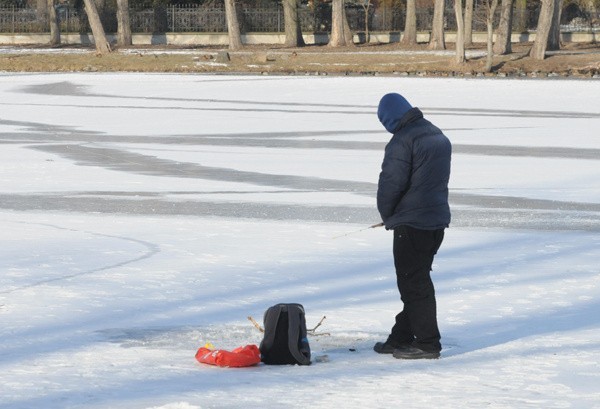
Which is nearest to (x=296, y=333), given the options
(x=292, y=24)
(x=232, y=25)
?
(x=232, y=25)

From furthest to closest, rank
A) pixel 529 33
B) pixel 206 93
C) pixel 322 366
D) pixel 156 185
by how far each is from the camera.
Answer: pixel 529 33, pixel 206 93, pixel 156 185, pixel 322 366

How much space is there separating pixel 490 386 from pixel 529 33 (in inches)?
2422

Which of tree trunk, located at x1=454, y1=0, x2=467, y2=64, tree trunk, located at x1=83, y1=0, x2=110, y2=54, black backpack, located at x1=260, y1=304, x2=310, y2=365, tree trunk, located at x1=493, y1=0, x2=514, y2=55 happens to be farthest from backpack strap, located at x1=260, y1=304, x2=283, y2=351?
tree trunk, located at x1=83, y1=0, x2=110, y2=54

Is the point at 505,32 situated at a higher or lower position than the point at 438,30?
higher

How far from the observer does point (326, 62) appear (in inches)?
2073

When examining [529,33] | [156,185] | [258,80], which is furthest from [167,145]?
[529,33]

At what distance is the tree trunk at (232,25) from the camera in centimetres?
6247

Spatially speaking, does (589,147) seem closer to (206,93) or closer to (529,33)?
(206,93)

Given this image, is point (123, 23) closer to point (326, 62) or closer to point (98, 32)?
point (98, 32)

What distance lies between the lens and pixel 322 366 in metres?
7.68

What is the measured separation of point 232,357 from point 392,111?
68.2 inches

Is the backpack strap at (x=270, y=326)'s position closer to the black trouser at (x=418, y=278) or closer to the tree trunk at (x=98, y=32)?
the black trouser at (x=418, y=278)

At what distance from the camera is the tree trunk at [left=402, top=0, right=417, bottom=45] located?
6556cm

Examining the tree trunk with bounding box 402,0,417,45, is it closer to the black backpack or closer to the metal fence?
the metal fence
